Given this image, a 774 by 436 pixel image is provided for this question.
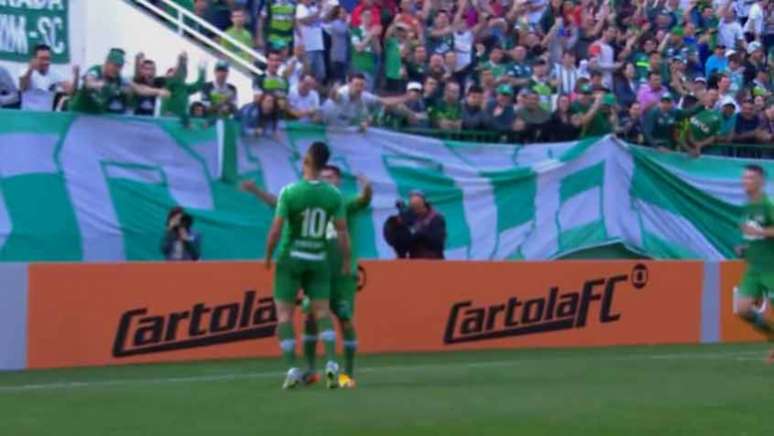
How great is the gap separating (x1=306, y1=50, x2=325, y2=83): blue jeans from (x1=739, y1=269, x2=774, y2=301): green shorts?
7.73 m

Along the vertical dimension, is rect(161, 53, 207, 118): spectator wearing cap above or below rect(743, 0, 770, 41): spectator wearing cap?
below

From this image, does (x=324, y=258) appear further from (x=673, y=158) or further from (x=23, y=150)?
(x=673, y=158)

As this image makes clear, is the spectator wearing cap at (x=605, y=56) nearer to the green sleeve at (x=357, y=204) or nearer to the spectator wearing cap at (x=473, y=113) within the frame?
the spectator wearing cap at (x=473, y=113)

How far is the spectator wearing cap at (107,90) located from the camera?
2042 centimetres

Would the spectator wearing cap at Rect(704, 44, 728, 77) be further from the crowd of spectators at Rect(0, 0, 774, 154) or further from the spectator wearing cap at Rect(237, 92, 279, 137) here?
the spectator wearing cap at Rect(237, 92, 279, 137)

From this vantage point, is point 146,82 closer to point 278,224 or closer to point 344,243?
point 344,243

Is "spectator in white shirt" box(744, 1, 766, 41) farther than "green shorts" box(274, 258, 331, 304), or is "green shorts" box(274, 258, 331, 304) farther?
"spectator in white shirt" box(744, 1, 766, 41)

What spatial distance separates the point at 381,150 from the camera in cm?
2325

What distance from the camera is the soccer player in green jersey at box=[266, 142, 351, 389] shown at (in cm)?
1485

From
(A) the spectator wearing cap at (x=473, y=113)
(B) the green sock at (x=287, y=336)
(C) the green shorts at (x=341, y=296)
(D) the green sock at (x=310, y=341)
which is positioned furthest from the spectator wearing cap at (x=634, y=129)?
(B) the green sock at (x=287, y=336)

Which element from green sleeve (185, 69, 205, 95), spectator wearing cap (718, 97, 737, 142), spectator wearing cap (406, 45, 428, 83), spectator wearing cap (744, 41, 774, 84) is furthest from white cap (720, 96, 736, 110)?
green sleeve (185, 69, 205, 95)

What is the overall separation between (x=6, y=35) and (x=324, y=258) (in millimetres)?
9758

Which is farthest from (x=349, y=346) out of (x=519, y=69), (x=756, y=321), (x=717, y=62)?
(x=717, y=62)

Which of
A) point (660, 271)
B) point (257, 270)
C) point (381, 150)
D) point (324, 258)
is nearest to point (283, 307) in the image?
point (324, 258)
